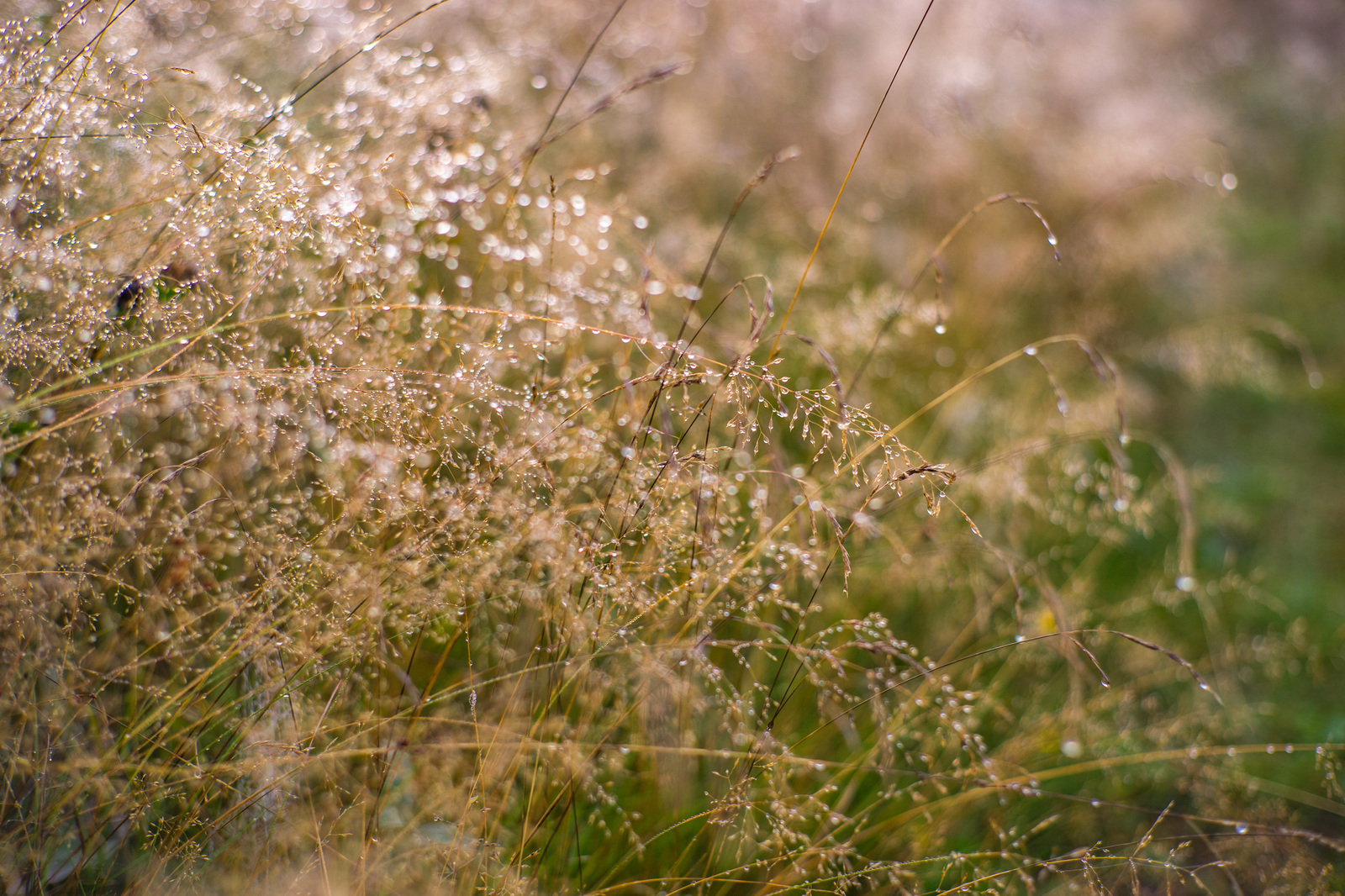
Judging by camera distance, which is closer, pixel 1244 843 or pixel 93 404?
pixel 93 404

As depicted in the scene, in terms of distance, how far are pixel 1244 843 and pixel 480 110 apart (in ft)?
6.90

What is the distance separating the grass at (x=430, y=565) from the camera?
1079 millimetres

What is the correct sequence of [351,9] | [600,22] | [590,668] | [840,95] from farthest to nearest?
[840,95] → [600,22] → [351,9] → [590,668]

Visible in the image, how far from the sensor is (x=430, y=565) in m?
1.22

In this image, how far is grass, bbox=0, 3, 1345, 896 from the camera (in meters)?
1.08

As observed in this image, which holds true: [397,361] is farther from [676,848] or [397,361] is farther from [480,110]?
[676,848]

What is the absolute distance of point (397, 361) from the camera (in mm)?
1172

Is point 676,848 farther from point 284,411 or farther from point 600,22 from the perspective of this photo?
point 600,22

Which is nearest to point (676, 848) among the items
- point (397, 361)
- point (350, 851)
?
point (350, 851)

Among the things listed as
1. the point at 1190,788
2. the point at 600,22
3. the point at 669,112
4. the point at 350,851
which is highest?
the point at 600,22

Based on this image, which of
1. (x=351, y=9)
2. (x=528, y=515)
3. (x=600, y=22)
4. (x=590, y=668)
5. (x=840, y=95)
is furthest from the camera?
(x=840, y=95)

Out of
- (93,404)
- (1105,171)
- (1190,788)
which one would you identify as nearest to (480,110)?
(93,404)

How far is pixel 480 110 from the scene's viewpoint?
159cm

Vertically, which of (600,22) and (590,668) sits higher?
(600,22)
